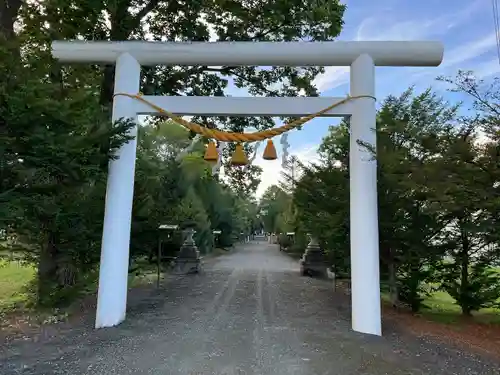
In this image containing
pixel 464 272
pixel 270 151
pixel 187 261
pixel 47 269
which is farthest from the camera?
pixel 187 261

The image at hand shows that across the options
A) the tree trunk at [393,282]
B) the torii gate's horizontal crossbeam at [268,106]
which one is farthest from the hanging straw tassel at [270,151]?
the tree trunk at [393,282]

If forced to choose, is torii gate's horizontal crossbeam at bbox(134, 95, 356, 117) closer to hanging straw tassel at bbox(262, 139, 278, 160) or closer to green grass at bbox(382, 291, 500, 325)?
hanging straw tassel at bbox(262, 139, 278, 160)

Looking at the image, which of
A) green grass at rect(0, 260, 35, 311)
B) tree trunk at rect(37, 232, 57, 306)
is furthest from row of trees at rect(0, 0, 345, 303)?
green grass at rect(0, 260, 35, 311)

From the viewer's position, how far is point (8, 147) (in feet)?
12.2

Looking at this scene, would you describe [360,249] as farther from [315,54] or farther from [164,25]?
[164,25]

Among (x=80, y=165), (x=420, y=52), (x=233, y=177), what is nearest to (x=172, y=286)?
(x=80, y=165)

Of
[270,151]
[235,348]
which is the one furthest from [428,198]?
[235,348]

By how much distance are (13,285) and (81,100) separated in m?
6.01

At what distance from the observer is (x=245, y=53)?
5012 mm

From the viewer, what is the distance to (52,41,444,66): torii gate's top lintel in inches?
192

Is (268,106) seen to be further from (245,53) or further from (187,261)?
(187,261)

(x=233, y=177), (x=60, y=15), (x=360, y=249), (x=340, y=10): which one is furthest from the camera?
(x=233, y=177)

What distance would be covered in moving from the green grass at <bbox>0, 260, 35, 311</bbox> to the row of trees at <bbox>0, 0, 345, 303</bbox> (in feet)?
3.04

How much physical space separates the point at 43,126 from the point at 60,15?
13.2 ft
